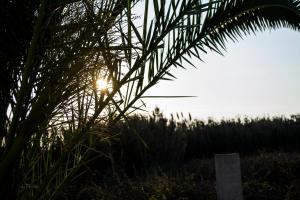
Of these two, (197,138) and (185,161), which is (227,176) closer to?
(185,161)

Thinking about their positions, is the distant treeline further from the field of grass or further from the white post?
the white post

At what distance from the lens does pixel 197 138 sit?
12758 millimetres

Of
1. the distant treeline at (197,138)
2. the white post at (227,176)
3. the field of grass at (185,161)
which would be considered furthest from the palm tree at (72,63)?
the distant treeline at (197,138)

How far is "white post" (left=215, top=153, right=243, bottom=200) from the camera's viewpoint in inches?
223

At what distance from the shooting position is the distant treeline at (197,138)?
9457mm

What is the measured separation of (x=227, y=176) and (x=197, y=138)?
23.2ft

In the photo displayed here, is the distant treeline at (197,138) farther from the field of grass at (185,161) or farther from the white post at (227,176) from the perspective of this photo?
the white post at (227,176)

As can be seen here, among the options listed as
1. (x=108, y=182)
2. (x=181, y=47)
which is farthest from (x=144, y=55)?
(x=108, y=182)

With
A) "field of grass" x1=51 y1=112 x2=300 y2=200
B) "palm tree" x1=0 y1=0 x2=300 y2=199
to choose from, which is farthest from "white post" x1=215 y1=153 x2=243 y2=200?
"palm tree" x1=0 y1=0 x2=300 y2=199

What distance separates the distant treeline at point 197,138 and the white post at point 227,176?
3.42 meters

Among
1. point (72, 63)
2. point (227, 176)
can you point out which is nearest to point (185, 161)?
point (227, 176)

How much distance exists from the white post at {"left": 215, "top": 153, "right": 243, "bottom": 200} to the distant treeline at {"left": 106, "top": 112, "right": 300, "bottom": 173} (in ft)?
11.2

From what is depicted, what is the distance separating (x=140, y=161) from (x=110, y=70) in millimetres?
6905

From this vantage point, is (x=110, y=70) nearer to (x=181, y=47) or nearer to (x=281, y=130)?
(x=181, y=47)
